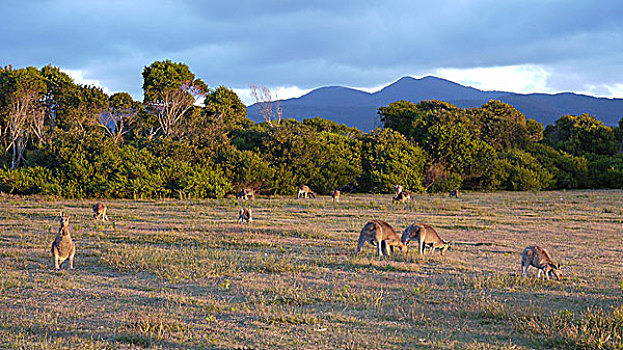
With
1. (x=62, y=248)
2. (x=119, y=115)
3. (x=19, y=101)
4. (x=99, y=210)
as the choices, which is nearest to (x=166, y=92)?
(x=119, y=115)

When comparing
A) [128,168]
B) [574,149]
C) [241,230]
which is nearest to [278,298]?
[241,230]

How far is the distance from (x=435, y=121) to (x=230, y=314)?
130ft

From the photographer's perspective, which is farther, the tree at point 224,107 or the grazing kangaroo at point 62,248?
the tree at point 224,107

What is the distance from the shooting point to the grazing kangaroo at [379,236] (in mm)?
11766

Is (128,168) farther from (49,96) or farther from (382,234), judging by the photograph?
(382,234)

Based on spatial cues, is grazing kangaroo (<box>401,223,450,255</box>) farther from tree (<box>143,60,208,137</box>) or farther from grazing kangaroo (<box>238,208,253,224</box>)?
tree (<box>143,60,208,137</box>)

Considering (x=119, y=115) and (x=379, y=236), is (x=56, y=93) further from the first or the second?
(x=379, y=236)

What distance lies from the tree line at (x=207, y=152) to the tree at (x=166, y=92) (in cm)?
9

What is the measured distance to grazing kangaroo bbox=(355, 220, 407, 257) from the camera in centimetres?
1177

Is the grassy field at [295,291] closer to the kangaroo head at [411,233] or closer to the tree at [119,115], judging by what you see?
the kangaroo head at [411,233]

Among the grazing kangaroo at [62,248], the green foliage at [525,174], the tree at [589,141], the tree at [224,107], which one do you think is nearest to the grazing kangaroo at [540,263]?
the grazing kangaroo at [62,248]

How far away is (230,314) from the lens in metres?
7.47

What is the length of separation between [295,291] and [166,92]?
3810 centimetres

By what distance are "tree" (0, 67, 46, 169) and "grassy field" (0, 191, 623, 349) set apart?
22.1 meters
